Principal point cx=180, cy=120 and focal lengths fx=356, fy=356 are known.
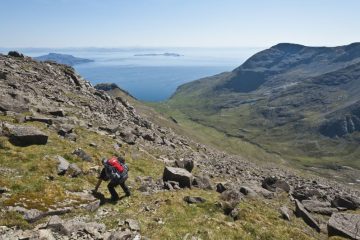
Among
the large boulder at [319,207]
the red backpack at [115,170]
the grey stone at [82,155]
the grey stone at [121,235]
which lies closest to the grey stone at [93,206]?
the red backpack at [115,170]

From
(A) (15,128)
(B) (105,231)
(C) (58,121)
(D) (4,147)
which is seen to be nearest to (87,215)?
(B) (105,231)

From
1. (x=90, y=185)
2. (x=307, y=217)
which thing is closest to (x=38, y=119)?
(x=90, y=185)

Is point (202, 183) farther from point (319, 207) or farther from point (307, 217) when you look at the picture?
point (319, 207)

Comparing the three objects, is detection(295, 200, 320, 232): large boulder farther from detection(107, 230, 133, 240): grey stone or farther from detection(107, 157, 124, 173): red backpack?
detection(107, 230, 133, 240): grey stone

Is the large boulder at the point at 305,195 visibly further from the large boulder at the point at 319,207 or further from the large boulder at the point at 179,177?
the large boulder at the point at 179,177

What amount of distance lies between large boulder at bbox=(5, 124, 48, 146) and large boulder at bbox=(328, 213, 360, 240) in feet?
81.9

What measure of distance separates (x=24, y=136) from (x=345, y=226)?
87.4 feet

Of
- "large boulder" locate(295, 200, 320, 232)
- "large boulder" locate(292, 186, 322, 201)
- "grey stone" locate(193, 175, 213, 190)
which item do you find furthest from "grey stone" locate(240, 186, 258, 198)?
"large boulder" locate(292, 186, 322, 201)

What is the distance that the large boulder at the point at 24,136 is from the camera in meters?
31.3

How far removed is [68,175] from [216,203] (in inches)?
461

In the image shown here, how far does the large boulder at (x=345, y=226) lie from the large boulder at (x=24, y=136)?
25.0 metres

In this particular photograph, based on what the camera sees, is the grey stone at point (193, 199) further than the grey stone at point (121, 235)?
Yes

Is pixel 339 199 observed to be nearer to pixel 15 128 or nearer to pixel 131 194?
pixel 131 194

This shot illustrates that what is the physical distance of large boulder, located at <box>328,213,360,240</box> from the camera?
923 inches
